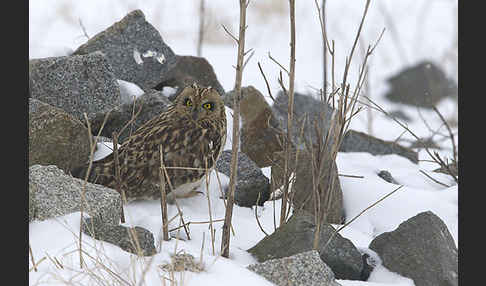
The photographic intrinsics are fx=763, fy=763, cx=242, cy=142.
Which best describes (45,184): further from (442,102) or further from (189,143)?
(442,102)

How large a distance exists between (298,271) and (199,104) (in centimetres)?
154

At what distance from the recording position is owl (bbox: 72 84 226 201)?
12.2ft

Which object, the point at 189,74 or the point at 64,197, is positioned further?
the point at 189,74

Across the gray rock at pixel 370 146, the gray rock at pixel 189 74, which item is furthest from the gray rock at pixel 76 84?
the gray rock at pixel 370 146

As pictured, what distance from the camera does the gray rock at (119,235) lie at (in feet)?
9.20

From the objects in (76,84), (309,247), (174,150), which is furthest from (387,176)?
(76,84)

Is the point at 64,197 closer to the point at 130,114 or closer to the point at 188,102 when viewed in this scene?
the point at 188,102

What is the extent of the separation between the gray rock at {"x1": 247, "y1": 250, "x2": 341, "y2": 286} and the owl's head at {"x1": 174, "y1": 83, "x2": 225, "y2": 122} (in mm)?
1439

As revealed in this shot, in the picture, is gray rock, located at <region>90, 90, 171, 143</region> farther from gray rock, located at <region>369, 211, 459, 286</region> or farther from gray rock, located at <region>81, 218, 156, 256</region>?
gray rock, located at <region>369, 211, 459, 286</region>

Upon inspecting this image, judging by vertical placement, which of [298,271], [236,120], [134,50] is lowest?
[298,271]

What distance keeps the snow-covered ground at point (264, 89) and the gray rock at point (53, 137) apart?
0.67 feet

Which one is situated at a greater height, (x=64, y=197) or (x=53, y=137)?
(x=53, y=137)

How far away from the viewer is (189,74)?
5297 mm

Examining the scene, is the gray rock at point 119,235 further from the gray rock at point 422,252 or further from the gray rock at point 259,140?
the gray rock at point 259,140
